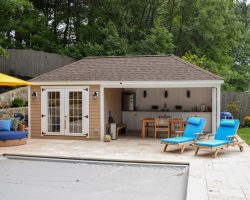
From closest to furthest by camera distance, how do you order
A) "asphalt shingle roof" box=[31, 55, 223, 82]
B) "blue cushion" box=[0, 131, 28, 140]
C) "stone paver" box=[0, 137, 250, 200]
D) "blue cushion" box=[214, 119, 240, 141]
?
"stone paver" box=[0, 137, 250, 200], "blue cushion" box=[214, 119, 240, 141], "blue cushion" box=[0, 131, 28, 140], "asphalt shingle roof" box=[31, 55, 223, 82]

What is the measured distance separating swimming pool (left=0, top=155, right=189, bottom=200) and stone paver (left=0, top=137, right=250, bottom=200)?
1.06ft

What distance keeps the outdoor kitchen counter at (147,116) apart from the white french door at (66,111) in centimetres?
329

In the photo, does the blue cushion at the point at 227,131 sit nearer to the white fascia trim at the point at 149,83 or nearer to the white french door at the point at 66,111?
the white fascia trim at the point at 149,83

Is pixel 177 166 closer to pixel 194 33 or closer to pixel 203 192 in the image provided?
pixel 203 192

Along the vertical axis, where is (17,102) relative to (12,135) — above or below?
above

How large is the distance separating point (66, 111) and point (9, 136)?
2.45 m

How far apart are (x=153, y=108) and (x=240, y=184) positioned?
943cm

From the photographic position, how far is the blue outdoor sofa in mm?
11734

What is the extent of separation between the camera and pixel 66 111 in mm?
13312

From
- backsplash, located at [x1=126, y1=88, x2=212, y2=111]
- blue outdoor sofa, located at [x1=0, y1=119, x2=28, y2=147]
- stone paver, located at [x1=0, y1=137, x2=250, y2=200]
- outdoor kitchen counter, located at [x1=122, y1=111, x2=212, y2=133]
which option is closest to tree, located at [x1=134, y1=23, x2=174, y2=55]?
backsplash, located at [x1=126, y1=88, x2=212, y2=111]

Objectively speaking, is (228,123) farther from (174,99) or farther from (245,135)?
(174,99)

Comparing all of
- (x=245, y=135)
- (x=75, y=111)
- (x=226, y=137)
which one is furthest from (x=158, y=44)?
(x=226, y=137)

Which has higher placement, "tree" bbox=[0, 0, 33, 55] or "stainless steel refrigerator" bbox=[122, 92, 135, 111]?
"tree" bbox=[0, 0, 33, 55]

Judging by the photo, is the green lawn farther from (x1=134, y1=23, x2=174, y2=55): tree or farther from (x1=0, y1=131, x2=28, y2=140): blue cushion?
(x1=134, y1=23, x2=174, y2=55): tree
